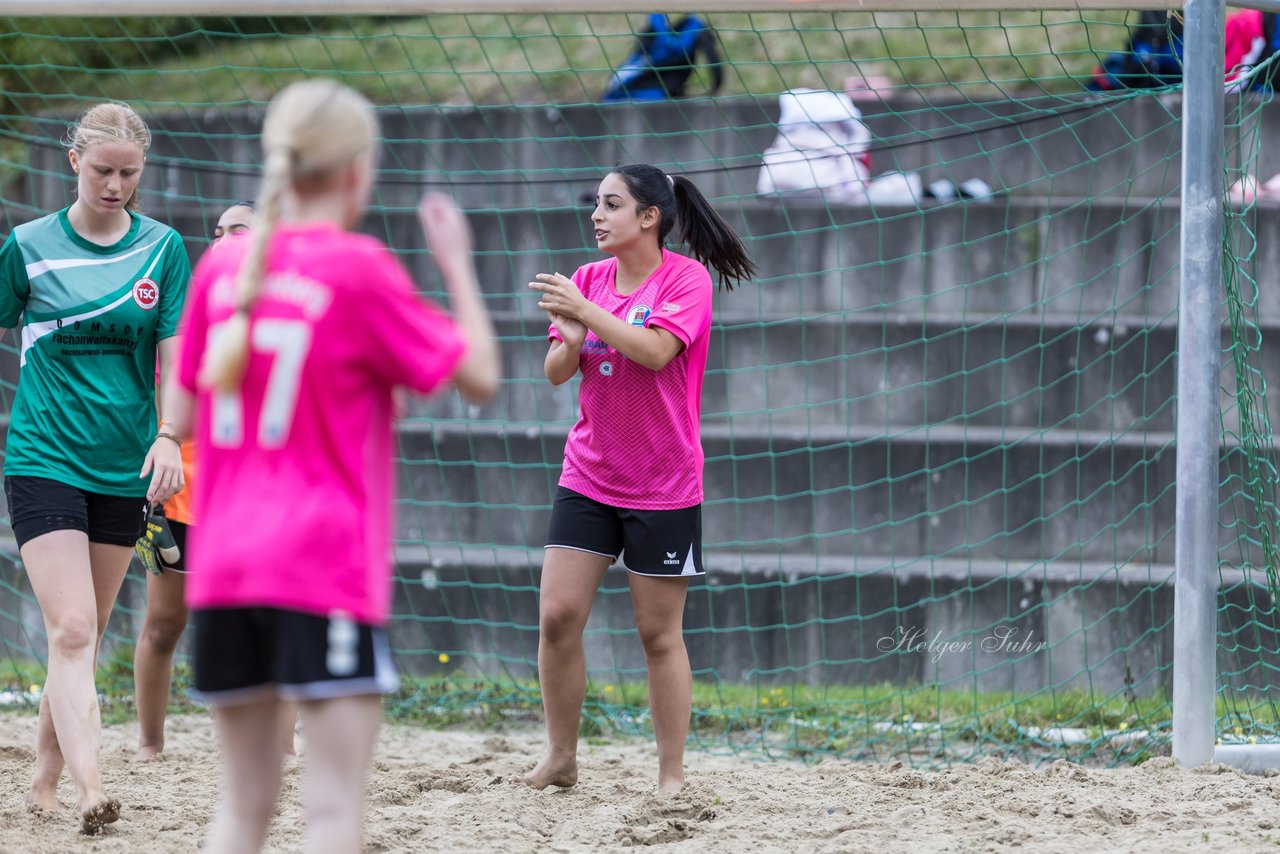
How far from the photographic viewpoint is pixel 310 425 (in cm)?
204

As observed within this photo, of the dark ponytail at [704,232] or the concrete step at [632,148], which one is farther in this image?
the concrete step at [632,148]

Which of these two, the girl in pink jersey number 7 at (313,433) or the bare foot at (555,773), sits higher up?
the girl in pink jersey number 7 at (313,433)

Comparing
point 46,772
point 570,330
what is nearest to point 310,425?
point 570,330

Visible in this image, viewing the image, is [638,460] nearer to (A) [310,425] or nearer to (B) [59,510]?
(B) [59,510]

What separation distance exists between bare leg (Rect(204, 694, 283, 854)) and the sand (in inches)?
50.6

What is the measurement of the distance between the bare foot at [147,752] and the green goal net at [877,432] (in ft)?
2.60

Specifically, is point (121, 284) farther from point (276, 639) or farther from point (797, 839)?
point (797, 839)

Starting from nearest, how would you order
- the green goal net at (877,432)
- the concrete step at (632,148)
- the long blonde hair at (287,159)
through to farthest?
the long blonde hair at (287,159) → the green goal net at (877,432) → the concrete step at (632,148)

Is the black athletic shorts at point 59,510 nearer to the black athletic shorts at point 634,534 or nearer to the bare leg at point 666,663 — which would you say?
the black athletic shorts at point 634,534

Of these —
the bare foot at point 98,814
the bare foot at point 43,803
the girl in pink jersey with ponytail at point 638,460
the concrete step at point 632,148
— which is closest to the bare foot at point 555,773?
the girl in pink jersey with ponytail at point 638,460

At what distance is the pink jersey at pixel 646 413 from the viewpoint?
3.75m

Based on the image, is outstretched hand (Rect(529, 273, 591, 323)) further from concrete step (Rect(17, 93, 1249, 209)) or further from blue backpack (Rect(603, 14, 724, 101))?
blue backpack (Rect(603, 14, 724, 101))

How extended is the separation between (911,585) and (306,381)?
13.3ft

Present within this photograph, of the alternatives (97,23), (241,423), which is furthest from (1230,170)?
(97,23)
